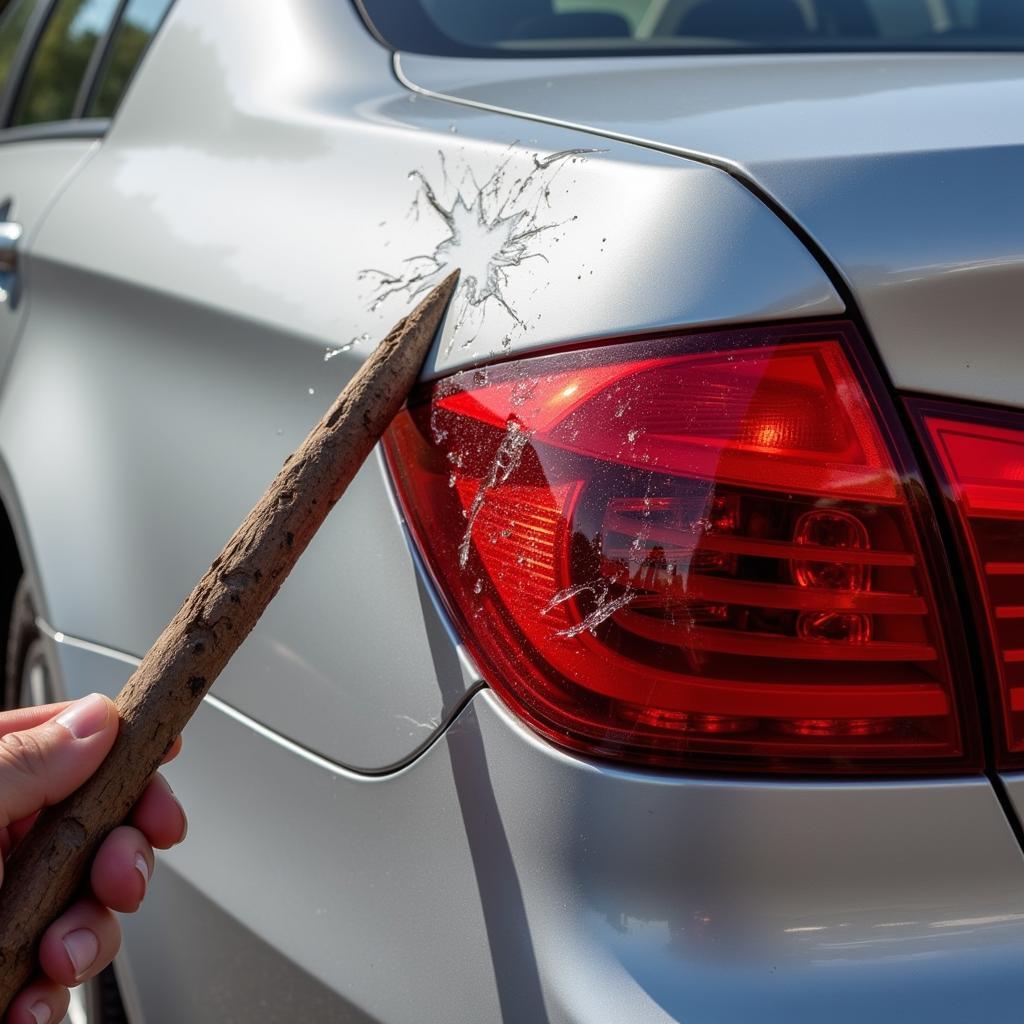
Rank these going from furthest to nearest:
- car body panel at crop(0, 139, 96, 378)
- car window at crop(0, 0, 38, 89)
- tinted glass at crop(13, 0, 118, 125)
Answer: car window at crop(0, 0, 38, 89)
tinted glass at crop(13, 0, 118, 125)
car body panel at crop(0, 139, 96, 378)

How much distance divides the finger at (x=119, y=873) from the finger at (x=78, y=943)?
0.07 ft

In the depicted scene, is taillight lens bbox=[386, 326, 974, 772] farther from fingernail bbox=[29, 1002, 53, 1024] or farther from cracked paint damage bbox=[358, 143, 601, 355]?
fingernail bbox=[29, 1002, 53, 1024]

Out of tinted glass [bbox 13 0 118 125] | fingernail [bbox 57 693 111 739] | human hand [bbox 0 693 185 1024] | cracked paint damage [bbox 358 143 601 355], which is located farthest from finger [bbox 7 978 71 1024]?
tinted glass [bbox 13 0 118 125]

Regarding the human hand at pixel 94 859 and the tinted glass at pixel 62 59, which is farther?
the tinted glass at pixel 62 59

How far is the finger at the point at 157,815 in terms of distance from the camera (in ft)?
3.94

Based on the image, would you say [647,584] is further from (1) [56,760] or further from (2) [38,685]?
(2) [38,685]

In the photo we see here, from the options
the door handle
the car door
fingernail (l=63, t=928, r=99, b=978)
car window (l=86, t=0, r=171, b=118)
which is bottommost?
fingernail (l=63, t=928, r=99, b=978)

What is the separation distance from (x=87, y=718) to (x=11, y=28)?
9.92ft

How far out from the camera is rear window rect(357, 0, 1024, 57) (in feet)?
5.88

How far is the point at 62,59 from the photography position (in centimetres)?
301

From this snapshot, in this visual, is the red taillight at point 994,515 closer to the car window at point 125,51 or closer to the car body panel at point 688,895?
the car body panel at point 688,895

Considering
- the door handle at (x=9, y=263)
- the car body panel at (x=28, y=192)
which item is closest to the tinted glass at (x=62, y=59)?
the car body panel at (x=28, y=192)

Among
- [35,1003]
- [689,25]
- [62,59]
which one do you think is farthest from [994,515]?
[62,59]

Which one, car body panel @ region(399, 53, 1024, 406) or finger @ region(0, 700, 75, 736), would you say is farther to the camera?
finger @ region(0, 700, 75, 736)
